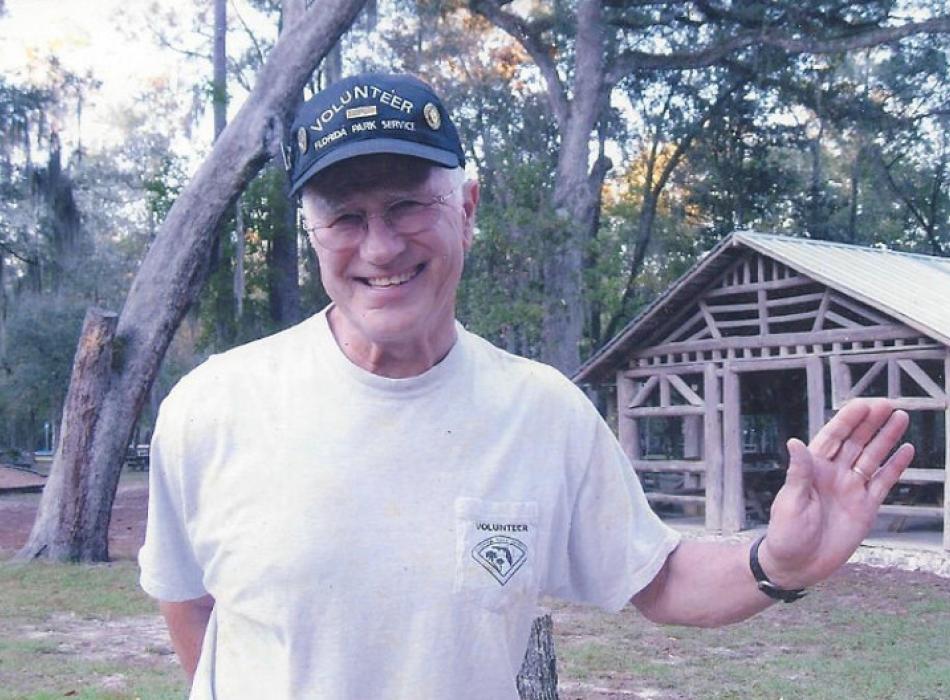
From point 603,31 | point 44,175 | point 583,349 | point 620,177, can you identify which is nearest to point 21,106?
point 44,175

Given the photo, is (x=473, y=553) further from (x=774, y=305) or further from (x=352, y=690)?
(x=774, y=305)

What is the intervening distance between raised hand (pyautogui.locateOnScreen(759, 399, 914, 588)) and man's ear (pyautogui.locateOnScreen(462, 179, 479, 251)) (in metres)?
0.76

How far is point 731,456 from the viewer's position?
1614 centimetres

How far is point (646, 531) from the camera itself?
2316 mm

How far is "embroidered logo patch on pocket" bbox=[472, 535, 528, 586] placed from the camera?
6.85 feet

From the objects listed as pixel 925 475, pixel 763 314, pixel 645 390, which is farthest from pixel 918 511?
pixel 645 390

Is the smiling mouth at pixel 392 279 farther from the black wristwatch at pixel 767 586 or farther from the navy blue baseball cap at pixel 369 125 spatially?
the black wristwatch at pixel 767 586

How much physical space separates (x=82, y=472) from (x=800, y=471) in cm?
1287

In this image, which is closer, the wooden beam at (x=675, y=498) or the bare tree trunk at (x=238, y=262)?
the wooden beam at (x=675, y=498)

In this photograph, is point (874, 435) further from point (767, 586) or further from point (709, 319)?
point (709, 319)

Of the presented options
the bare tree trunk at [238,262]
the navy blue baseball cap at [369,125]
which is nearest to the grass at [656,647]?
the navy blue baseball cap at [369,125]

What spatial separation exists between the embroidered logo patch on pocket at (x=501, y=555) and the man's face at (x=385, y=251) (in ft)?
1.33

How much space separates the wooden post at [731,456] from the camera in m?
16.0

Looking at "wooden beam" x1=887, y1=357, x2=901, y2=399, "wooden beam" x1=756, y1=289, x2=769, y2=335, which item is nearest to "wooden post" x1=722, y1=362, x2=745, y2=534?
"wooden beam" x1=756, y1=289, x2=769, y2=335
